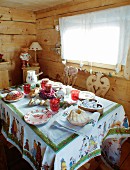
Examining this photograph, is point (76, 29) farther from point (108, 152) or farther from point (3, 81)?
point (108, 152)

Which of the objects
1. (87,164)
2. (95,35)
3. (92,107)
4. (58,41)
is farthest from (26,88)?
(58,41)

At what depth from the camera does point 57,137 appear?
0.90 meters

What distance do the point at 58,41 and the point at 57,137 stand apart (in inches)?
80.7

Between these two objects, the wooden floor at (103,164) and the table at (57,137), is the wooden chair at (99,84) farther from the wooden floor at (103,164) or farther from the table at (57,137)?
the wooden floor at (103,164)

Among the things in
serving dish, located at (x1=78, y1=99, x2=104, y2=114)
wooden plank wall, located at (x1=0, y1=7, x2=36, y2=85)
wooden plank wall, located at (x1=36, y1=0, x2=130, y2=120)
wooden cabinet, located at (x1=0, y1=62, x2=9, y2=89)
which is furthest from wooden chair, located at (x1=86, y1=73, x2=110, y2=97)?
wooden plank wall, located at (x1=0, y1=7, x2=36, y2=85)

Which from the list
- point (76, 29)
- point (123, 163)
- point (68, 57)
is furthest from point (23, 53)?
point (123, 163)

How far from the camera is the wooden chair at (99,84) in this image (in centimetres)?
178

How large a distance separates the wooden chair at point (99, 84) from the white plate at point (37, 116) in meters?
0.87

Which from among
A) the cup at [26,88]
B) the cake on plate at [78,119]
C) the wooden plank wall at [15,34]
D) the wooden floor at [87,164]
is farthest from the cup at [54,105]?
the wooden plank wall at [15,34]

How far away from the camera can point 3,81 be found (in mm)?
2561

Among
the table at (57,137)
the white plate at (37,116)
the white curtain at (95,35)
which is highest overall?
the white curtain at (95,35)

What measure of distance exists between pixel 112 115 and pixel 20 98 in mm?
920

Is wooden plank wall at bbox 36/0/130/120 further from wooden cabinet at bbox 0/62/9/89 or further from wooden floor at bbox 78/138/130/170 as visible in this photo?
wooden cabinet at bbox 0/62/9/89

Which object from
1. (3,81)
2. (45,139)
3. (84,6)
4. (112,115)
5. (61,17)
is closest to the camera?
(45,139)
